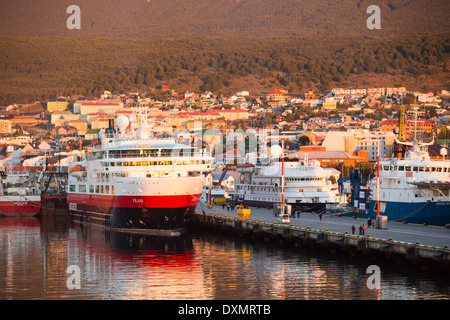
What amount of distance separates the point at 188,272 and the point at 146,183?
18.7m

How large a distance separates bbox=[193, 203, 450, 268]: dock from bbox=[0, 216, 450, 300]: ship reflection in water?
107cm

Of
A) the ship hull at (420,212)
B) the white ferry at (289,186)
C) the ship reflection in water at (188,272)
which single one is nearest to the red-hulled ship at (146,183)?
the ship reflection in water at (188,272)

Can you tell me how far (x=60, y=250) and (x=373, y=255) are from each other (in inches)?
959

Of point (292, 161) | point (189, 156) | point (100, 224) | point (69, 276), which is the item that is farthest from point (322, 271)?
point (292, 161)

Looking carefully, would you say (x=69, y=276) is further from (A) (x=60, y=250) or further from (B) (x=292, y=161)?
(B) (x=292, y=161)

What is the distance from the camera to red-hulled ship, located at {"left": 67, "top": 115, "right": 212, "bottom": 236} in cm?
6725

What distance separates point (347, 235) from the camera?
2087 inches

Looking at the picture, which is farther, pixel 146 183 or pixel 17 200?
pixel 17 200

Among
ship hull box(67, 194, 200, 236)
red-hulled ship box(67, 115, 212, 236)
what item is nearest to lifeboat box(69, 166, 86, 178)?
red-hulled ship box(67, 115, 212, 236)

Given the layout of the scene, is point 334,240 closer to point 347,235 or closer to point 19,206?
point 347,235

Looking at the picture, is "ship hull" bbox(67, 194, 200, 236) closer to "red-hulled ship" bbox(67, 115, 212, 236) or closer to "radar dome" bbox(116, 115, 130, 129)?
"red-hulled ship" bbox(67, 115, 212, 236)

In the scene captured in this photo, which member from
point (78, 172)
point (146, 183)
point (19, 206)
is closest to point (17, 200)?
point (19, 206)

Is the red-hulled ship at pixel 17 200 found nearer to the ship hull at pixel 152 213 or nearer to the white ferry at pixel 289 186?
the white ferry at pixel 289 186

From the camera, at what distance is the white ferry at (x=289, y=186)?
81.2 meters
